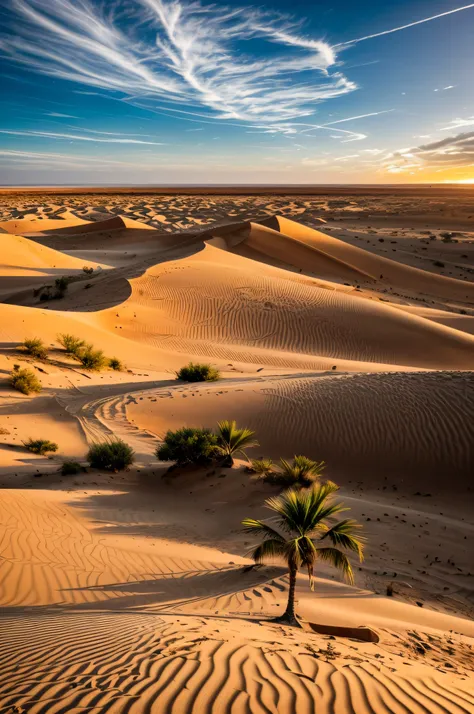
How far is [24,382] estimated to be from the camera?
13117 mm

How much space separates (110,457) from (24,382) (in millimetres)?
4439

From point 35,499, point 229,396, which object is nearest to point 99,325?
point 229,396

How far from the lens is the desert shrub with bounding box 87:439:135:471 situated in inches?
393

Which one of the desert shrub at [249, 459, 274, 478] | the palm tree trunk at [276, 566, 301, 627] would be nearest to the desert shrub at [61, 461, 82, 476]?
the desert shrub at [249, 459, 274, 478]

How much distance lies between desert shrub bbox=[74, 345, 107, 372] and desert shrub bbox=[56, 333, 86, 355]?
0.54 ft

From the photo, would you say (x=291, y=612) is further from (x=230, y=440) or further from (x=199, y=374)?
(x=199, y=374)

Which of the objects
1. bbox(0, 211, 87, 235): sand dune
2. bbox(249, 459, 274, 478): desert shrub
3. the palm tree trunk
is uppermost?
bbox(0, 211, 87, 235): sand dune

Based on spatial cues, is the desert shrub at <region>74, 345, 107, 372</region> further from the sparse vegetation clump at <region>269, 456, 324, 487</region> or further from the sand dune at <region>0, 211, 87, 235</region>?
the sand dune at <region>0, 211, 87, 235</region>

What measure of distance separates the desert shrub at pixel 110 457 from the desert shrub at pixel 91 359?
6241mm

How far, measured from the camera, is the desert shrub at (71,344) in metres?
16.5

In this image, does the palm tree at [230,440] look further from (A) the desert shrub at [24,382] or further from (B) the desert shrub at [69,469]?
(A) the desert shrub at [24,382]

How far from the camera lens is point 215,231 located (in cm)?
Result: 3697

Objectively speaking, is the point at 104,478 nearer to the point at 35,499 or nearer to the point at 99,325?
the point at 35,499

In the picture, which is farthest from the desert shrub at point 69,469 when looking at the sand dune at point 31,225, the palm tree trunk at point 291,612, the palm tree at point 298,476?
the sand dune at point 31,225
